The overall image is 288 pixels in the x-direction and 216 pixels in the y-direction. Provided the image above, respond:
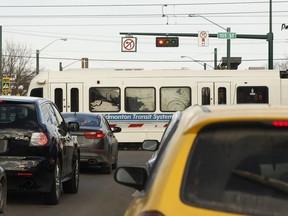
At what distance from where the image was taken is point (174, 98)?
23.3 meters

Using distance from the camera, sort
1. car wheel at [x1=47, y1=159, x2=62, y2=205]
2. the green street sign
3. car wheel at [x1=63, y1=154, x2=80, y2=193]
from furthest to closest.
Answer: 1. the green street sign
2. car wheel at [x1=63, y1=154, x2=80, y2=193]
3. car wheel at [x1=47, y1=159, x2=62, y2=205]

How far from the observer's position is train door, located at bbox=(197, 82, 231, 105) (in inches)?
905

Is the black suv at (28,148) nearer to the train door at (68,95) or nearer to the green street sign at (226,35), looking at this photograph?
the train door at (68,95)

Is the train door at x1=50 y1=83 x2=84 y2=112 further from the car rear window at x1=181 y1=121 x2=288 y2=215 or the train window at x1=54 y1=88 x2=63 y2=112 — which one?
the car rear window at x1=181 y1=121 x2=288 y2=215

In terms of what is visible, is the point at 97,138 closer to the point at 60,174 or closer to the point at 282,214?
the point at 60,174

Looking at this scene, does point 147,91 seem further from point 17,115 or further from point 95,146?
point 17,115

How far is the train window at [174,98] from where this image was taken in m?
23.3

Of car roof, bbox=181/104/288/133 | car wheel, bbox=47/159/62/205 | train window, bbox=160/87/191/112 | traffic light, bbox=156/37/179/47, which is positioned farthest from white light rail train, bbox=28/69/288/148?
car roof, bbox=181/104/288/133

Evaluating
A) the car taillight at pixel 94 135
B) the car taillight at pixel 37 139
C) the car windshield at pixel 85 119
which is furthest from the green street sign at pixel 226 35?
the car taillight at pixel 37 139

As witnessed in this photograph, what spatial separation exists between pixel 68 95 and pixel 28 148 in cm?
1507

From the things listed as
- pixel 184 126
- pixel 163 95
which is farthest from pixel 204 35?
pixel 184 126

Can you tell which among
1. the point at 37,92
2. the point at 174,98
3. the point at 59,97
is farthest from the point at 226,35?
the point at 37,92

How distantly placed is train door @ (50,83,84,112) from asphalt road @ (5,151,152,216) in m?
11.6

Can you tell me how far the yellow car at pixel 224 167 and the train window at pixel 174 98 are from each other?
20.1 metres
